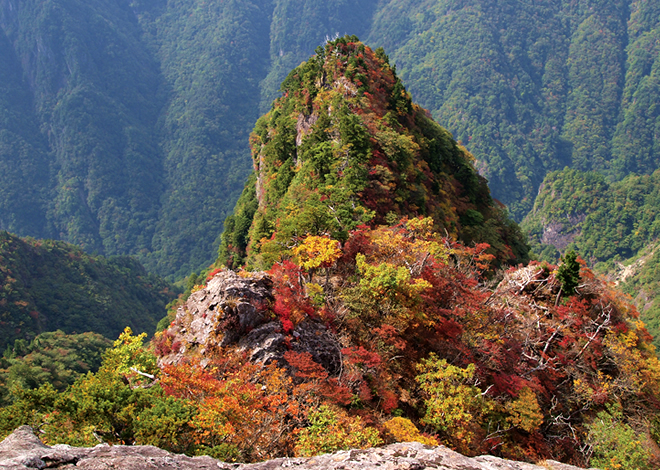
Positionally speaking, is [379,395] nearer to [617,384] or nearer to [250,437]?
[250,437]

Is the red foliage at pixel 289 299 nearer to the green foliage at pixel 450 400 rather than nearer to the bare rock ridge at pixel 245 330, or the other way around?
the bare rock ridge at pixel 245 330

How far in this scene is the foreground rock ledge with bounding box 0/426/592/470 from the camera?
8.61 metres

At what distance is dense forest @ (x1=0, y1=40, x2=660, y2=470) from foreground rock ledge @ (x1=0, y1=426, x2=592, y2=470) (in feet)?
7.38

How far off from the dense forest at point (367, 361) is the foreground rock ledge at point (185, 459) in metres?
2.25

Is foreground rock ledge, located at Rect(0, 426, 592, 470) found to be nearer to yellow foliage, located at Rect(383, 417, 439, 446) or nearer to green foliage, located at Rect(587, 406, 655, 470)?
yellow foliage, located at Rect(383, 417, 439, 446)

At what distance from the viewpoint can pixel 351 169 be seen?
3403 cm

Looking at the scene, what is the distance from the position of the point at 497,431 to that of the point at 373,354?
20.2ft

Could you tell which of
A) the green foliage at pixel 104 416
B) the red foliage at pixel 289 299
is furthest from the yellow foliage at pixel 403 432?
the green foliage at pixel 104 416

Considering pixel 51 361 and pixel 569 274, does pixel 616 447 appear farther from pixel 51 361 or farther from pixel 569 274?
pixel 51 361

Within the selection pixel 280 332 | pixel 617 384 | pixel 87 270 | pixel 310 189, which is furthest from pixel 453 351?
pixel 87 270

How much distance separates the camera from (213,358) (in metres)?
16.9

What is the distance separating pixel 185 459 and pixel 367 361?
896 centimetres

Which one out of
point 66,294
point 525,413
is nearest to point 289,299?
point 525,413

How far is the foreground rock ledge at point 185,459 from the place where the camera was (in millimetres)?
8606
